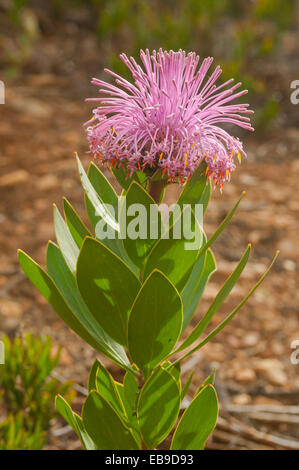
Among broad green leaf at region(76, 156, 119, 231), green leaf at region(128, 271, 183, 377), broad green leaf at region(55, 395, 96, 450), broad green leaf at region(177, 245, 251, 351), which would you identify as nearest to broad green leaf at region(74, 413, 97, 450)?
broad green leaf at region(55, 395, 96, 450)

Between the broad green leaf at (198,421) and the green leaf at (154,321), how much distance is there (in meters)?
0.13

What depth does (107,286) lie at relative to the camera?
103 cm

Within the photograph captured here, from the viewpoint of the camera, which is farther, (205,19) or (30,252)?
(205,19)

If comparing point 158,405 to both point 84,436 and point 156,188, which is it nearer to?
point 84,436

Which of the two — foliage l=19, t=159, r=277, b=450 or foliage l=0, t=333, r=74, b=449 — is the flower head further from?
foliage l=0, t=333, r=74, b=449

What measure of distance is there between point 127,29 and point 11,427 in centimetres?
459

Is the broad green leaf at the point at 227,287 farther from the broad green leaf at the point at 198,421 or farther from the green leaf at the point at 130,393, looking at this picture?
the green leaf at the point at 130,393

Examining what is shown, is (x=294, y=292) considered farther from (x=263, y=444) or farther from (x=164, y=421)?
(x=164, y=421)

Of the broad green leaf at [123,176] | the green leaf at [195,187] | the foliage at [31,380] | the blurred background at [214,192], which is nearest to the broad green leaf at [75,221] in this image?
the broad green leaf at [123,176]

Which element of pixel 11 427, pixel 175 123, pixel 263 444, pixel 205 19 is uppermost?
pixel 205 19

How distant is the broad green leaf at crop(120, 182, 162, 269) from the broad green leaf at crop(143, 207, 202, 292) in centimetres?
4

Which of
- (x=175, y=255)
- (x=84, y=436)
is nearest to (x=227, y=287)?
(x=175, y=255)

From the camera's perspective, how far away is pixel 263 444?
5.93 ft
